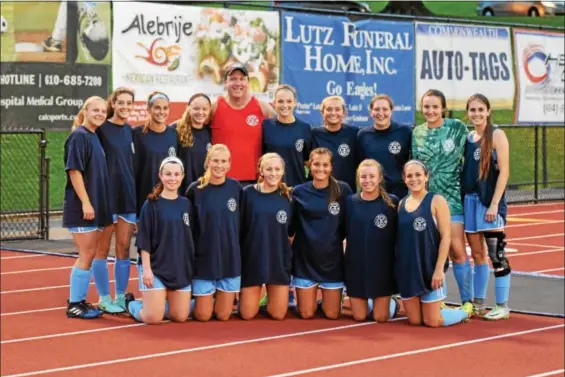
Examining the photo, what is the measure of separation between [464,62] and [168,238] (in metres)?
12.8

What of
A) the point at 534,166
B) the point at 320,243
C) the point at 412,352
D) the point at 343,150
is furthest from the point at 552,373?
the point at 534,166

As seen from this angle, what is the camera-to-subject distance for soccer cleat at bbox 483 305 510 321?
1041 cm

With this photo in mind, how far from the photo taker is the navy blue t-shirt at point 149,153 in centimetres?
1053

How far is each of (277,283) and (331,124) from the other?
4.79 ft

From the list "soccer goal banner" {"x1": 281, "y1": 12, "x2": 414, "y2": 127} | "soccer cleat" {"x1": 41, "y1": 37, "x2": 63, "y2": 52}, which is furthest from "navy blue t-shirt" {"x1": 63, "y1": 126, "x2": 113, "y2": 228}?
"soccer goal banner" {"x1": 281, "y1": 12, "x2": 414, "y2": 127}

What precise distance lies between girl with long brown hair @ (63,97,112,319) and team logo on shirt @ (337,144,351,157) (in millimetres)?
2021

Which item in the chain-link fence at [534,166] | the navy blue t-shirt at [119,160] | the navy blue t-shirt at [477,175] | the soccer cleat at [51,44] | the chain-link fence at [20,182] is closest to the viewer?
the navy blue t-shirt at [477,175]

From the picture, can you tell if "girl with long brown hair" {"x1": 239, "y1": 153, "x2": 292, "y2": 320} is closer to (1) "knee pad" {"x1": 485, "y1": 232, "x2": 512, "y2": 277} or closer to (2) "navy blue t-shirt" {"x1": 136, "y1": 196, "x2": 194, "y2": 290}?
(2) "navy blue t-shirt" {"x1": 136, "y1": 196, "x2": 194, "y2": 290}

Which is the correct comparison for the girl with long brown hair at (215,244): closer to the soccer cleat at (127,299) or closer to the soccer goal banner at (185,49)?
the soccer cleat at (127,299)

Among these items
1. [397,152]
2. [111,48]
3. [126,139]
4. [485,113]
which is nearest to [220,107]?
[126,139]

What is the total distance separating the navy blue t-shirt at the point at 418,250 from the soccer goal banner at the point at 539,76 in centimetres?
1327

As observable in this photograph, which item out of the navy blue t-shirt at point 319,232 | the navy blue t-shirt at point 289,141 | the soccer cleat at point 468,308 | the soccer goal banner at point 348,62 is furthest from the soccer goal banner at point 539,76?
the navy blue t-shirt at point 319,232

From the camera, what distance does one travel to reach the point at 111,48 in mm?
16984

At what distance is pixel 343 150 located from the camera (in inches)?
420
